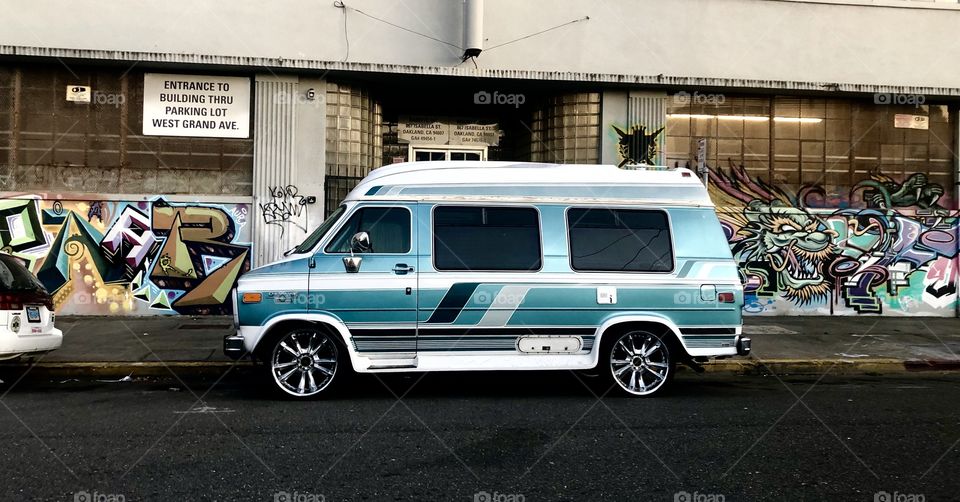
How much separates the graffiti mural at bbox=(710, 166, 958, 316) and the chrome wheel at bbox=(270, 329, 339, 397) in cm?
956

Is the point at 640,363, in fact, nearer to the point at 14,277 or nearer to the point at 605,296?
the point at 605,296

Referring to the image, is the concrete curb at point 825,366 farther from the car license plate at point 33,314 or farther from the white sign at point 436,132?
the car license plate at point 33,314

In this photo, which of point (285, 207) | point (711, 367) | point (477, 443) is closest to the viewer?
point (477, 443)

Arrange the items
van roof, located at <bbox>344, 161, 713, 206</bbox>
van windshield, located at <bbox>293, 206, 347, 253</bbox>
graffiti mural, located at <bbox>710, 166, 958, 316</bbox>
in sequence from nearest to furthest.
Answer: van windshield, located at <bbox>293, 206, 347, 253</bbox> < van roof, located at <bbox>344, 161, 713, 206</bbox> < graffiti mural, located at <bbox>710, 166, 958, 316</bbox>

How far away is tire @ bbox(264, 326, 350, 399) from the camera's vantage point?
7.54m

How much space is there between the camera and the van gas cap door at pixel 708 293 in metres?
7.91

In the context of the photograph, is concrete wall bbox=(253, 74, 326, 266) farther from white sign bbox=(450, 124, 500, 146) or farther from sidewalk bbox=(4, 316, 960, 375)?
white sign bbox=(450, 124, 500, 146)

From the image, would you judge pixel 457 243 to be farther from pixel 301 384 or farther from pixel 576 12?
pixel 576 12

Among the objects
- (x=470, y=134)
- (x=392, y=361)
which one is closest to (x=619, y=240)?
(x=392, y=361)

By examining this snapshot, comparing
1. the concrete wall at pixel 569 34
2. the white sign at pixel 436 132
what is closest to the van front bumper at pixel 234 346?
→ the concrete wall at pixel 569 34

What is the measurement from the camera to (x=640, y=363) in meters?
7.89

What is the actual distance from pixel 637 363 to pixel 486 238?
78.7 inches

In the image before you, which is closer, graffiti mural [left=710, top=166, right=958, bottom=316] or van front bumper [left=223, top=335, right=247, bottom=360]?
van front bumper [left=223, top=335, right=247, bottom=360]

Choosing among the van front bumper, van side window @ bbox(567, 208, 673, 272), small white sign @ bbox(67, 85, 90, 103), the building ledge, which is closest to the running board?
the van front bumper
